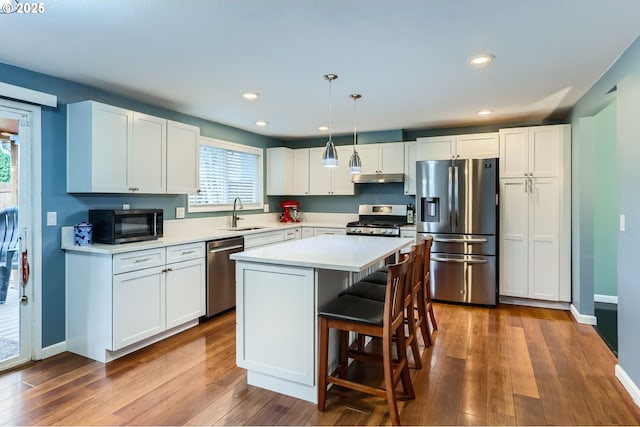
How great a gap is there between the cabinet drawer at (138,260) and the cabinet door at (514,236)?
380cm

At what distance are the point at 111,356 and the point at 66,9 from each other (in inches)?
95.4

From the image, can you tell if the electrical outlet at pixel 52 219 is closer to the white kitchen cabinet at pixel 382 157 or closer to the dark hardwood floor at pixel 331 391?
the dark hardwood floor at pixel 331 391

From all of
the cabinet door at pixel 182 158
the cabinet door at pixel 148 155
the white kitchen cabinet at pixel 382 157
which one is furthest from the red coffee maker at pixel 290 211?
the cabinet door at pixel 148 155

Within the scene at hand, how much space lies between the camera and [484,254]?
4.26 metres

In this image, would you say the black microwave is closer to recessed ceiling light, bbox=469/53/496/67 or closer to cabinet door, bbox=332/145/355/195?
cabinet door, bbox=332/145/355/195

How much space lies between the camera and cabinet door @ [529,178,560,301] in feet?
13.5

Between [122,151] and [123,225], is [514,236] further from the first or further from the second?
[122,151]

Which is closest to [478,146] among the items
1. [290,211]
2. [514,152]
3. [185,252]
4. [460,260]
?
[514,152]

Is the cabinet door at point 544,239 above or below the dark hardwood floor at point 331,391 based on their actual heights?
above

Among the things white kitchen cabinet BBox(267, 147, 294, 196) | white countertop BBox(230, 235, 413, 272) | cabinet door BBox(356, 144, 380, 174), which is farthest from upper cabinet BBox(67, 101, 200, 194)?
cabinet door BBox(356, 144, 380, 174)

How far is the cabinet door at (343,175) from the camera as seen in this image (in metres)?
5.42

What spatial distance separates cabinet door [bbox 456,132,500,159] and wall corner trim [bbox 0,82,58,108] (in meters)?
4.25

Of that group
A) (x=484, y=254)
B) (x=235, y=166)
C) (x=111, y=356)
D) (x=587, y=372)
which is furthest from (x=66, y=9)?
(x=484, y=254)

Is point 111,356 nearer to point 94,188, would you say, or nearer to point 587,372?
point 94,188
